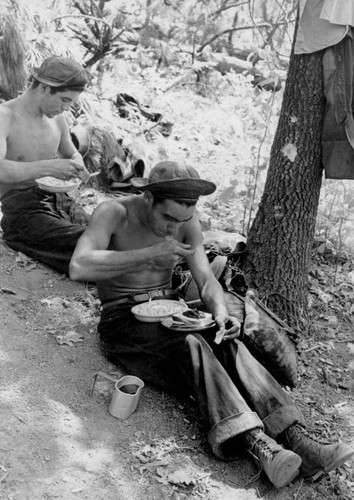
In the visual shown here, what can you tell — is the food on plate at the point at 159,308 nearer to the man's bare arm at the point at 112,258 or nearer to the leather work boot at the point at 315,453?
the man's bare arm at the point at 112,258

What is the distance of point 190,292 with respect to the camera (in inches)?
155

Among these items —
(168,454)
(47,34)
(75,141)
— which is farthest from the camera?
(47,34)

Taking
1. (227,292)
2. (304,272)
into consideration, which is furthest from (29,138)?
(304,272)

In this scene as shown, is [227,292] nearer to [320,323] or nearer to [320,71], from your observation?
[320,323]

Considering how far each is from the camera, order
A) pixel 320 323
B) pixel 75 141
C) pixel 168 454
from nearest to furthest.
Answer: pixel 168 454 → pixel 320 323 → pixel 75 141

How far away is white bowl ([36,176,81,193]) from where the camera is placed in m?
4.14

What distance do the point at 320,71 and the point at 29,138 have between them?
2276 millimetres

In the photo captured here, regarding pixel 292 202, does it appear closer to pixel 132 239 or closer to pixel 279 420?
pixel 132 239

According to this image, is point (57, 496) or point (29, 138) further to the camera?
point (29, 138)

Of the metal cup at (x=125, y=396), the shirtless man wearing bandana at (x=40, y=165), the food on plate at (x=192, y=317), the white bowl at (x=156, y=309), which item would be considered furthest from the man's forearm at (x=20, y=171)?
the metal cup at (x=125, y=396)

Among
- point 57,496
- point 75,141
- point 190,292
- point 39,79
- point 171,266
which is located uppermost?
point 39,79

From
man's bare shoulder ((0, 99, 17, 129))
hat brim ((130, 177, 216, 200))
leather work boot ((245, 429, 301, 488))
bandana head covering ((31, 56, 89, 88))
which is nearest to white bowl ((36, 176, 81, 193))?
man's bare shoulder ((0, 99, 17, 129))

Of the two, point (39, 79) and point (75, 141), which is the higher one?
point (39, 79)

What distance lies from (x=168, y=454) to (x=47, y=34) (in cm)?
557
